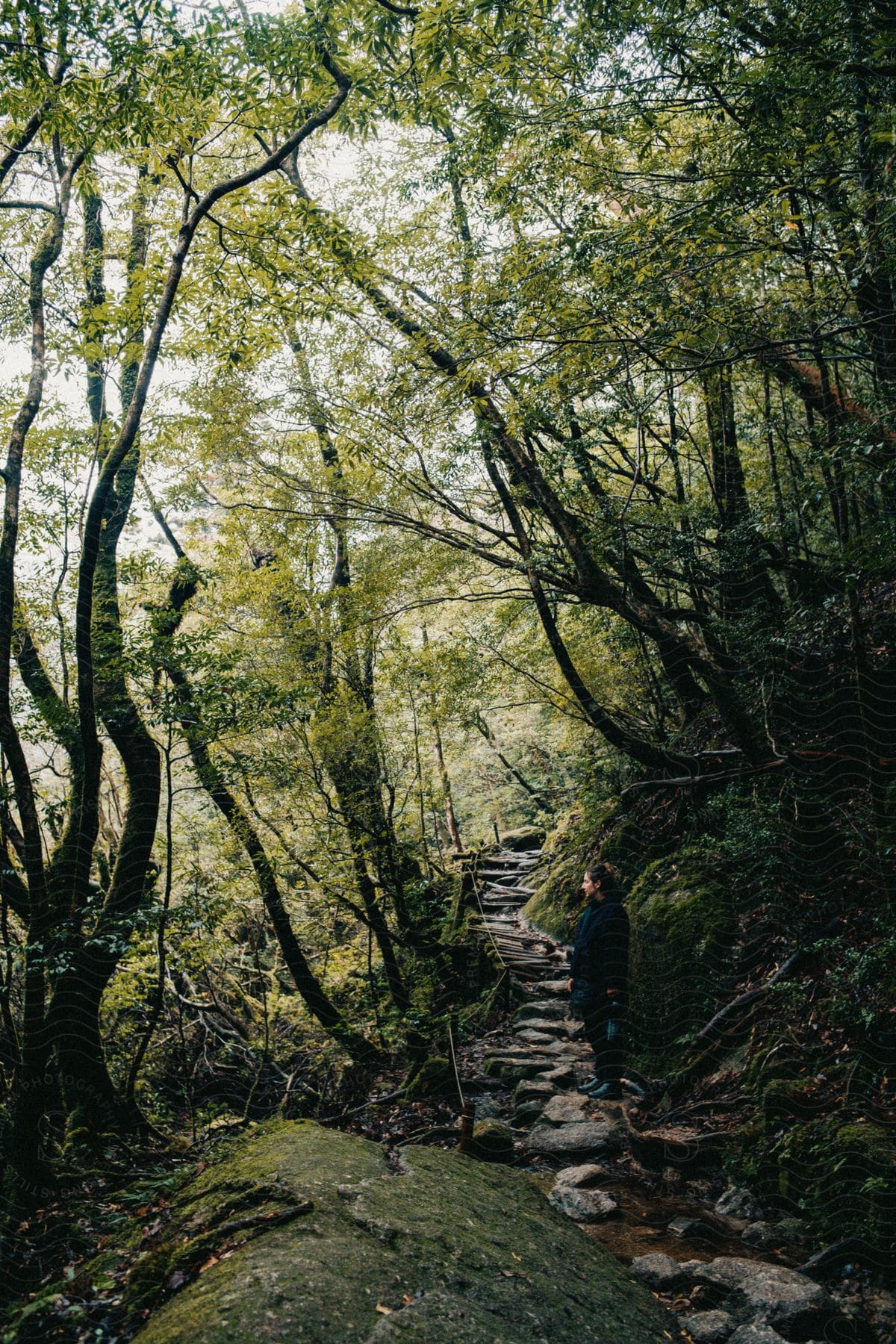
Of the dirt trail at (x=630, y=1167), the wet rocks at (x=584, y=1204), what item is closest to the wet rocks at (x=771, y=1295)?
the dirt trail at (x=630, y=1167)

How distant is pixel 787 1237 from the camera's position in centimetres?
324

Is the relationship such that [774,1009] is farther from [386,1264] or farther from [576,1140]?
[386,1264]

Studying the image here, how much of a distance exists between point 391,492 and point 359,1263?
23.1ft

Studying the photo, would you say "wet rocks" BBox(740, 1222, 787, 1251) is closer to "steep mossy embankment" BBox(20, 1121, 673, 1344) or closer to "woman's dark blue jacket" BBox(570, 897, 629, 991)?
"steep mossy embankment" BBox(20, 1121, 673, 1344)

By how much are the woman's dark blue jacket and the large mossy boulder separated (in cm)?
47

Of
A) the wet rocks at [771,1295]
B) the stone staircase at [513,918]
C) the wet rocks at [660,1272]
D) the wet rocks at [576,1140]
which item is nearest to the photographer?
the wet rocks at [771,1295]

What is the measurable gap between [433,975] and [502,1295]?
6392 millimetres

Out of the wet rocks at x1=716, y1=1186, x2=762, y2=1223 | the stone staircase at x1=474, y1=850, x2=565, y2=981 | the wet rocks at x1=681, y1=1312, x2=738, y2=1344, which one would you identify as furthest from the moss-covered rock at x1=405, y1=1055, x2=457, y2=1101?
the wet rocks at x1=681, y1=1312, x2=738, y2=1344

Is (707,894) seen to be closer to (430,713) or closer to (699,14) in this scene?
(430,713)

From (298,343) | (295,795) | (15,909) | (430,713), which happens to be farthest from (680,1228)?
(298,343)

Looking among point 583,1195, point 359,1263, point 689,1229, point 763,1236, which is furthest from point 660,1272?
point 359,1263

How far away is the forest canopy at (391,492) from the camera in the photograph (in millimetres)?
4074

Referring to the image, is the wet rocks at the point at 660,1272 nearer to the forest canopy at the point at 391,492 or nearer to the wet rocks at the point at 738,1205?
the wet rocks at the point at 738,1205

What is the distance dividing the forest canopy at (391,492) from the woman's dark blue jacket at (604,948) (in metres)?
1.31
